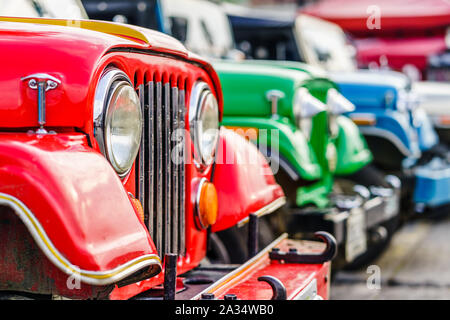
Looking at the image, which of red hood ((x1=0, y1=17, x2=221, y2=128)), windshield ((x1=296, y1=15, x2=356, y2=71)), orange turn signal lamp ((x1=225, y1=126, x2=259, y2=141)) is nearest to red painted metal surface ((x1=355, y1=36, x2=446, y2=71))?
windshield ((x1=296, y1=15, x2=356, y2=71))

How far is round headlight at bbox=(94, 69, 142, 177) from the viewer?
180cm

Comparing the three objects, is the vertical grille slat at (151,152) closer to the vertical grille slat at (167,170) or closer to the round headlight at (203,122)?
the vertical grille slat at (167,170)

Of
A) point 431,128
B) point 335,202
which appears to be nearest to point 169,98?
point 335,202

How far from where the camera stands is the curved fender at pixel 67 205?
1.53 metres

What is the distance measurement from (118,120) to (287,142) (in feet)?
6.62

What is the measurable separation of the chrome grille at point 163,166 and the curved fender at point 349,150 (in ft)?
7.85

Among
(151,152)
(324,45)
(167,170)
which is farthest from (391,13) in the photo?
(151,152)

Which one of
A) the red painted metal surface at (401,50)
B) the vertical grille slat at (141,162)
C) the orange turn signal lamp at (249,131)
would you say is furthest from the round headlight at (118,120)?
the red painted metal surface at (401,50)

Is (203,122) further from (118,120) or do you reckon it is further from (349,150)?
(349,150)

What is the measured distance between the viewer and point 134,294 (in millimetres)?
2125

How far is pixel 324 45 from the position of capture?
6453 millimetres

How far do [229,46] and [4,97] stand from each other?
3781mm

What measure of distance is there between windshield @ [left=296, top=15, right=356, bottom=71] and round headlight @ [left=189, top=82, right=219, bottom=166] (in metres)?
3.52

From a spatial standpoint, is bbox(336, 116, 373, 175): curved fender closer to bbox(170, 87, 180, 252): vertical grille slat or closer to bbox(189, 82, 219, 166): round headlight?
bbox(189, 82, 219, 166): round headlight
